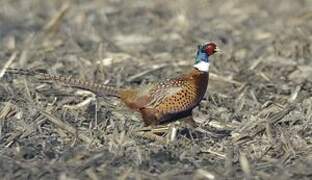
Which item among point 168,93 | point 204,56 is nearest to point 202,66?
point 204,56

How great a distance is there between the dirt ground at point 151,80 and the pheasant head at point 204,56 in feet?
1.82

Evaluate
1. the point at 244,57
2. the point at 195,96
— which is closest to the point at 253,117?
the point at 195,96

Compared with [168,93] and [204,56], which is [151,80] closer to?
[204,56]

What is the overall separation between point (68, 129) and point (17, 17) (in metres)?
6.95

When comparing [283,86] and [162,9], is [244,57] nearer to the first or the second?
[283,86]

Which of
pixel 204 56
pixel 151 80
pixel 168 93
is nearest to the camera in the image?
pixel 168 93

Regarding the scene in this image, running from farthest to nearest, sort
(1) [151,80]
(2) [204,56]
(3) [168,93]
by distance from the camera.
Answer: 1. (1) [151,80]
2. (2) [204,56]
3. (3) [168,93]

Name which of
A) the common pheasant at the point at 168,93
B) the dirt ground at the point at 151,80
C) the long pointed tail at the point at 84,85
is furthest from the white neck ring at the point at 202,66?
the long pointed tail at the point at 84,85

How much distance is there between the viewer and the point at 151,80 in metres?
9.63

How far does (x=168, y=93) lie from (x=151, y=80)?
2.23m

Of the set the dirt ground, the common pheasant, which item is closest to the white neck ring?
the common pheasant

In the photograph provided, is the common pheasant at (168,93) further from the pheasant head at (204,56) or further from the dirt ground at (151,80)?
the dirt ground at (151,80)

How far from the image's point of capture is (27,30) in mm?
12992

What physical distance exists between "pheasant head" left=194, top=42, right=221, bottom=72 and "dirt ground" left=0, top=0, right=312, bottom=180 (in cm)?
56
